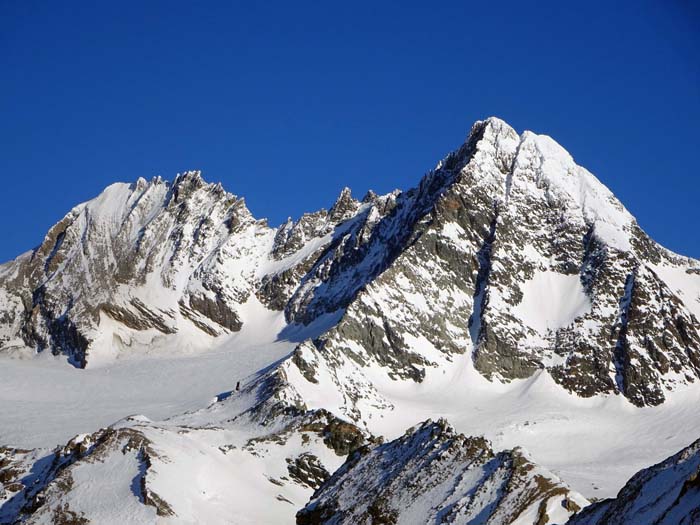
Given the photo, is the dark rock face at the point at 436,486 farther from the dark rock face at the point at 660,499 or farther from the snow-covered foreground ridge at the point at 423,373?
the dark rock face at the point at 660,499

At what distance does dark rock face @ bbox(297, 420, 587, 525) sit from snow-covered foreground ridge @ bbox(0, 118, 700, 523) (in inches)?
11.9

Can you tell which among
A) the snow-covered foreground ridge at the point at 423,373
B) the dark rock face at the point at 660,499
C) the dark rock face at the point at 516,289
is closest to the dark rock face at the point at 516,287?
the dark rock face at the point at 516,289

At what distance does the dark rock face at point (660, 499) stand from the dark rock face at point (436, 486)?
6.30 metres

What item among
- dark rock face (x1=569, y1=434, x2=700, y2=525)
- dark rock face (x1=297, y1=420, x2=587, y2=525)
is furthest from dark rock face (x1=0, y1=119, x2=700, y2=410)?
dark rock face (x1=569, y1=434, x2=700, y2=525)

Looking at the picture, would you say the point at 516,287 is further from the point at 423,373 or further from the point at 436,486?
the point at 436,486

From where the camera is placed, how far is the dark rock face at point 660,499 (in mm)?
37438

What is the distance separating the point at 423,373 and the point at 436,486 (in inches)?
3855

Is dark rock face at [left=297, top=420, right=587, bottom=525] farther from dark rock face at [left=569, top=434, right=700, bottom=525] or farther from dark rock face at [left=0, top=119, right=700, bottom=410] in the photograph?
dark rock face at [left=0, top=119, right=700, bottom=410]

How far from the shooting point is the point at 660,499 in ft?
132

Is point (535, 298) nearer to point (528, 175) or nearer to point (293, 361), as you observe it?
point (528, 175)

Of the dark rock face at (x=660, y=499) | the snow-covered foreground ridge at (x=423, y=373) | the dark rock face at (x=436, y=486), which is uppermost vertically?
the snow-covered foreground ridge at (x=423, y=373)

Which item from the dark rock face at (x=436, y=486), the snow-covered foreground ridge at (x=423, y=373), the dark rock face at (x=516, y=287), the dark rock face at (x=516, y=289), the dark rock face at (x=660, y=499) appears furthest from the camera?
the dark rock face at (x=516, y=289)

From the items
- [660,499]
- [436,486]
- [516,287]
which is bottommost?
[660,499]

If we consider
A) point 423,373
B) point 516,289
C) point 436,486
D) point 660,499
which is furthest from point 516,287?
point 660,499
